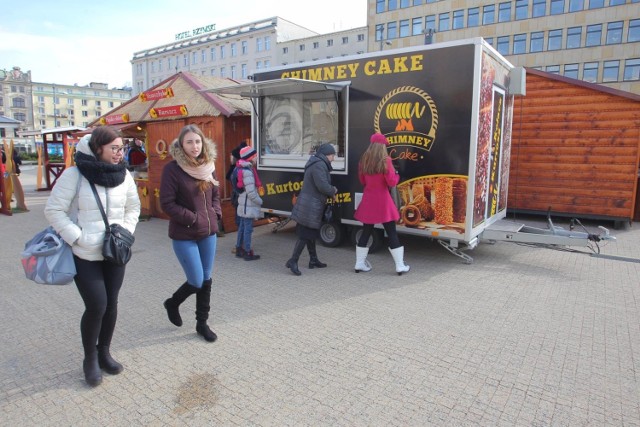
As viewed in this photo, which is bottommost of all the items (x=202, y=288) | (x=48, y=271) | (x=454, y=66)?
(x=202, y=288)

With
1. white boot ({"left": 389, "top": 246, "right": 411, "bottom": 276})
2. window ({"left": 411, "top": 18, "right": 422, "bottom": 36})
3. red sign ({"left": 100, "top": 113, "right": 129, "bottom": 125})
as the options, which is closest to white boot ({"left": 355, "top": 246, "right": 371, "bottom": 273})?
white boot ({"left": 389, "top": 246, "right": 411, "bottom": 276})

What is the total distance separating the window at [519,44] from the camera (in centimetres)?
3997

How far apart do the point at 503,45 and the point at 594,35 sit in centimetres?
723

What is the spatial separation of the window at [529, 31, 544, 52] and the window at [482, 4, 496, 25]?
3959mm

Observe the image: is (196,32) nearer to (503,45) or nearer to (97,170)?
(503,45)

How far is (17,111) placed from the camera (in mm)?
92562

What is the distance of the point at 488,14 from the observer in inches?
1628

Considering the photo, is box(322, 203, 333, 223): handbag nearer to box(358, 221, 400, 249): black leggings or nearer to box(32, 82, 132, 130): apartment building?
box(358, 221, 400, 249): black leggings

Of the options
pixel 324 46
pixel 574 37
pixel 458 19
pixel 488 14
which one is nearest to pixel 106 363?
pixel 574 37

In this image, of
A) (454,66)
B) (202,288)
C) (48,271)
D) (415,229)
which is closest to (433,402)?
(202,288)

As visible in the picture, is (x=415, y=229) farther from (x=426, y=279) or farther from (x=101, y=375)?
(x=101, y=375)

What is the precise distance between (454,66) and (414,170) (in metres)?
1.42

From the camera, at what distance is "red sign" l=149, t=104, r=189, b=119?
9.27 metres

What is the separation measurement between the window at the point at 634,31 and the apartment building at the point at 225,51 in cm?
4462
